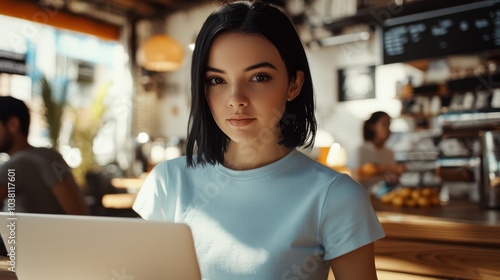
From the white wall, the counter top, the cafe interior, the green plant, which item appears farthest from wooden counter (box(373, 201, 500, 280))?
the green plant

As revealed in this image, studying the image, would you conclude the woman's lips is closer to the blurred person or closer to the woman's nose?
the woman's nose

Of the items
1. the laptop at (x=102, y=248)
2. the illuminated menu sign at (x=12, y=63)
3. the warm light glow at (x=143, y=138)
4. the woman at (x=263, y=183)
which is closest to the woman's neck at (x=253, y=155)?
the woman at (x=263, y=183)

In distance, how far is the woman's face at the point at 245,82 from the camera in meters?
0.91

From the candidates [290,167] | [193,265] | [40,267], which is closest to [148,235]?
[193,265]

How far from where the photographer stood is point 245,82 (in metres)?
0.91

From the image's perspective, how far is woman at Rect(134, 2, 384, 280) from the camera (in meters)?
0.90

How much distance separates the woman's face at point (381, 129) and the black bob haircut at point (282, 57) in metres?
2.75

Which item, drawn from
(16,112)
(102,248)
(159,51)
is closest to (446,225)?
(102,248)

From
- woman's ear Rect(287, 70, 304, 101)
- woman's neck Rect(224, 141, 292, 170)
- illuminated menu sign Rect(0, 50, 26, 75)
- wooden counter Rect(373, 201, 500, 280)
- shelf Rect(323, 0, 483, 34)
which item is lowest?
wooden counter Rect(373, 201, 500, 280)

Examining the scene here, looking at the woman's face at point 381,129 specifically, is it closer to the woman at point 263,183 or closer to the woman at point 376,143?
the woman at point 376,143

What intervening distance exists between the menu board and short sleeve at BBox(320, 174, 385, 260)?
303cm

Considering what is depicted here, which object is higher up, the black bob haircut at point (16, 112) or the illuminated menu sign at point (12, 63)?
the illuminated menu sign at point (12, 63)

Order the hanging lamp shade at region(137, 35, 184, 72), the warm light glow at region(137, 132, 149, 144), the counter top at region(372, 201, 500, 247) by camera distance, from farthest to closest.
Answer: the warm light glow at region(137, 132, 149, 144) < the hanging lamp shade at region(137, 35, 184, 72) < the counter top at region(372, 201, 500, 247)

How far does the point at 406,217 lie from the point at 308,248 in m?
0.82
